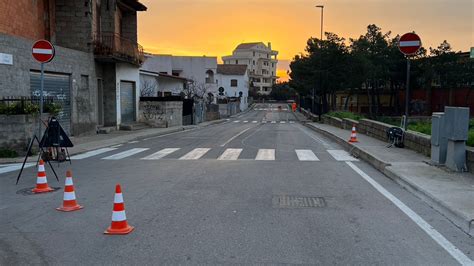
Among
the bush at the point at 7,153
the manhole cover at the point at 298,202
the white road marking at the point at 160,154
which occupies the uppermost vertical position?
the manhole cover at the point at 298,202

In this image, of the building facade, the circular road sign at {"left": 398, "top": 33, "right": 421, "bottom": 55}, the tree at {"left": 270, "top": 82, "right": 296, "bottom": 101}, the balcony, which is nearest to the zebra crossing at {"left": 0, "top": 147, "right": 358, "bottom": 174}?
the circular road sign at {"left": 398, "top": 33, "right": 421, "bottom": 55}

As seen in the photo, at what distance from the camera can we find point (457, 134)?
31.8 ft

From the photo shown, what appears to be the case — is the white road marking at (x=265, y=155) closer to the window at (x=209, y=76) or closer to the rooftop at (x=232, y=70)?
the window at (x=209, y=76)

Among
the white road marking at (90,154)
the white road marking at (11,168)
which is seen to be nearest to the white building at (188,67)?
the white road marking at (90,154)

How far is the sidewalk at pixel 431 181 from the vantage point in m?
6.60

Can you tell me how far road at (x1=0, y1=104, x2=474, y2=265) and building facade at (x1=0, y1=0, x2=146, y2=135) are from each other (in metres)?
7.60

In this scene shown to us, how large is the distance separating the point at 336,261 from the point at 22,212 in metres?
4.92

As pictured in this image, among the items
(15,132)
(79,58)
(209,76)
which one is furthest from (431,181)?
(209,76)

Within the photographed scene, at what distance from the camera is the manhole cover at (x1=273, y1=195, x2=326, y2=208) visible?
736 cm

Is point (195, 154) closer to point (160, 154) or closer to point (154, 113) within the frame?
point (160, 154)

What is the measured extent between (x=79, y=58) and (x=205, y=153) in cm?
1032

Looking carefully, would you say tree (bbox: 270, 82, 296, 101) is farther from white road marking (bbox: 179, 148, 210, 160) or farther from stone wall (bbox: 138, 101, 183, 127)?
white road marking (bbox: 179, 148, 210, 160)

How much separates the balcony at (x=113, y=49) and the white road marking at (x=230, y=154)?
1116 centimetres

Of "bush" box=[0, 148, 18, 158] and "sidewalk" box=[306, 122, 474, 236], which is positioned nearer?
"sidewalk" box=[306, 122, 474, 236]
